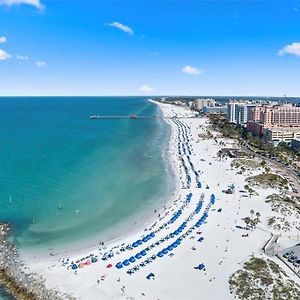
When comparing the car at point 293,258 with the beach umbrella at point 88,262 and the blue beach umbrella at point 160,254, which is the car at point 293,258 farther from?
the beach umbrella at point 88,262

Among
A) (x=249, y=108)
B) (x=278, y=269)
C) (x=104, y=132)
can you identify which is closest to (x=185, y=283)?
(x=278, y=269)

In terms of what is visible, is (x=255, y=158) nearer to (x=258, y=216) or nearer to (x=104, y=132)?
(x=258, y=216)

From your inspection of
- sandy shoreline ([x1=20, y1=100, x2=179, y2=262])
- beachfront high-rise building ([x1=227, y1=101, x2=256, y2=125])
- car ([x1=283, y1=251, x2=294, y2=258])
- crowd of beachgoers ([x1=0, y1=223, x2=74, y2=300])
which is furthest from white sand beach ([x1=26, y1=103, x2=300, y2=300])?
beachfront high-rise building ([x1=227, y1=101, x2=256, y2=125])

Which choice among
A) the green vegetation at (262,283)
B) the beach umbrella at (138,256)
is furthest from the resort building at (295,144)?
the beach umbrella at (138,256)

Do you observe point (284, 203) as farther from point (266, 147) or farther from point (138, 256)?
point (266, 147)

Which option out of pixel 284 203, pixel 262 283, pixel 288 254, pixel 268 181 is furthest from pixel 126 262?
pixel 268 181
